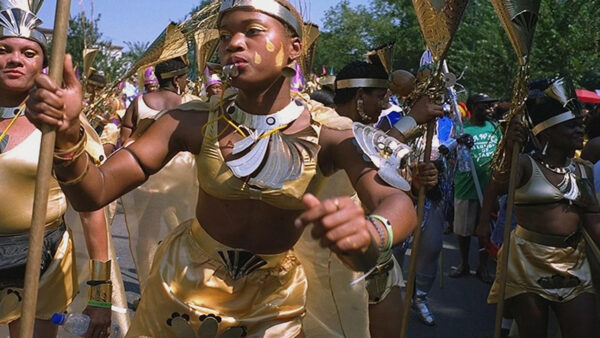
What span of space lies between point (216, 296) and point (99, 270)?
874 millimetres

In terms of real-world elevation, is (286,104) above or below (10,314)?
above

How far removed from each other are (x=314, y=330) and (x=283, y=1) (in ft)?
4.83

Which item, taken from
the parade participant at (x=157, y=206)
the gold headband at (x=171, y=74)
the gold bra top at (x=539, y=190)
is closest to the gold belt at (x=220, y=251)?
the parade participant at (x=157, y=206)

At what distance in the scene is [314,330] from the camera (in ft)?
11.2

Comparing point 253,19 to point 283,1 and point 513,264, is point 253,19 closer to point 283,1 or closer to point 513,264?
point 283,1

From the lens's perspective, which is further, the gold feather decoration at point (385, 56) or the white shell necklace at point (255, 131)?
the gold feather decoration at point (385, 56)

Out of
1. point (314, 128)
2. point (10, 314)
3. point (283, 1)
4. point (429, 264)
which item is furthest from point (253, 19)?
point (429, 264)

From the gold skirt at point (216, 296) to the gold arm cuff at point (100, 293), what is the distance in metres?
0.43

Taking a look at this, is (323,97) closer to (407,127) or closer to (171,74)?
(171,74)

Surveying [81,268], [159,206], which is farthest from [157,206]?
[81,268]

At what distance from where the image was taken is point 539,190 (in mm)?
4773

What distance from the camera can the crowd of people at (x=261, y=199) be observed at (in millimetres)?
2516

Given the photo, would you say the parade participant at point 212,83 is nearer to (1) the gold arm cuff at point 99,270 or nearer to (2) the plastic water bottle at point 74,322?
(1) the gold arm cuff at point 99,270

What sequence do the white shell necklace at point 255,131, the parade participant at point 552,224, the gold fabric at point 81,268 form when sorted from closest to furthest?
the white shell necklace at point 255,131 → the gold fabric at point 81,268 → the parade participant at point 552,224
